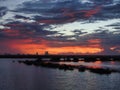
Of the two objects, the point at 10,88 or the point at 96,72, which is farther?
the point at 96,72

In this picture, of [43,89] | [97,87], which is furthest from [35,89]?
[97,87]

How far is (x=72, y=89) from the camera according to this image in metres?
51.2

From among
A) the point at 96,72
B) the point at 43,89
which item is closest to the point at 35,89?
the point at 43,89

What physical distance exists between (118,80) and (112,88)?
→ 9.97 meters

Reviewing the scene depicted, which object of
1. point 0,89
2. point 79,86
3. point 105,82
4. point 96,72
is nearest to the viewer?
point 0,89

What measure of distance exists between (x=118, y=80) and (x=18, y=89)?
19.6 m

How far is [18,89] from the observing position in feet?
170

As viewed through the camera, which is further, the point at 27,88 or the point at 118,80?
the point at 118,80

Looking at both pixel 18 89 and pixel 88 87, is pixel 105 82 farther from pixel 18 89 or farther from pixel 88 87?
pixel 18 89

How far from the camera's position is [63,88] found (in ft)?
172

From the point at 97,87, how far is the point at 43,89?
27.8 feet

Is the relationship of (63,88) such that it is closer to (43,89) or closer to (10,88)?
(43,89)

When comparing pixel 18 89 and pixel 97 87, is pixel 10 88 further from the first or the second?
pixel 97 87

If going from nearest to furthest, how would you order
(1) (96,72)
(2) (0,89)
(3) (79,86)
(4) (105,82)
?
1. (2) (0,89)
2. (3) (79,86)
3. (4) (105,82)
4. (1) (96,72)
